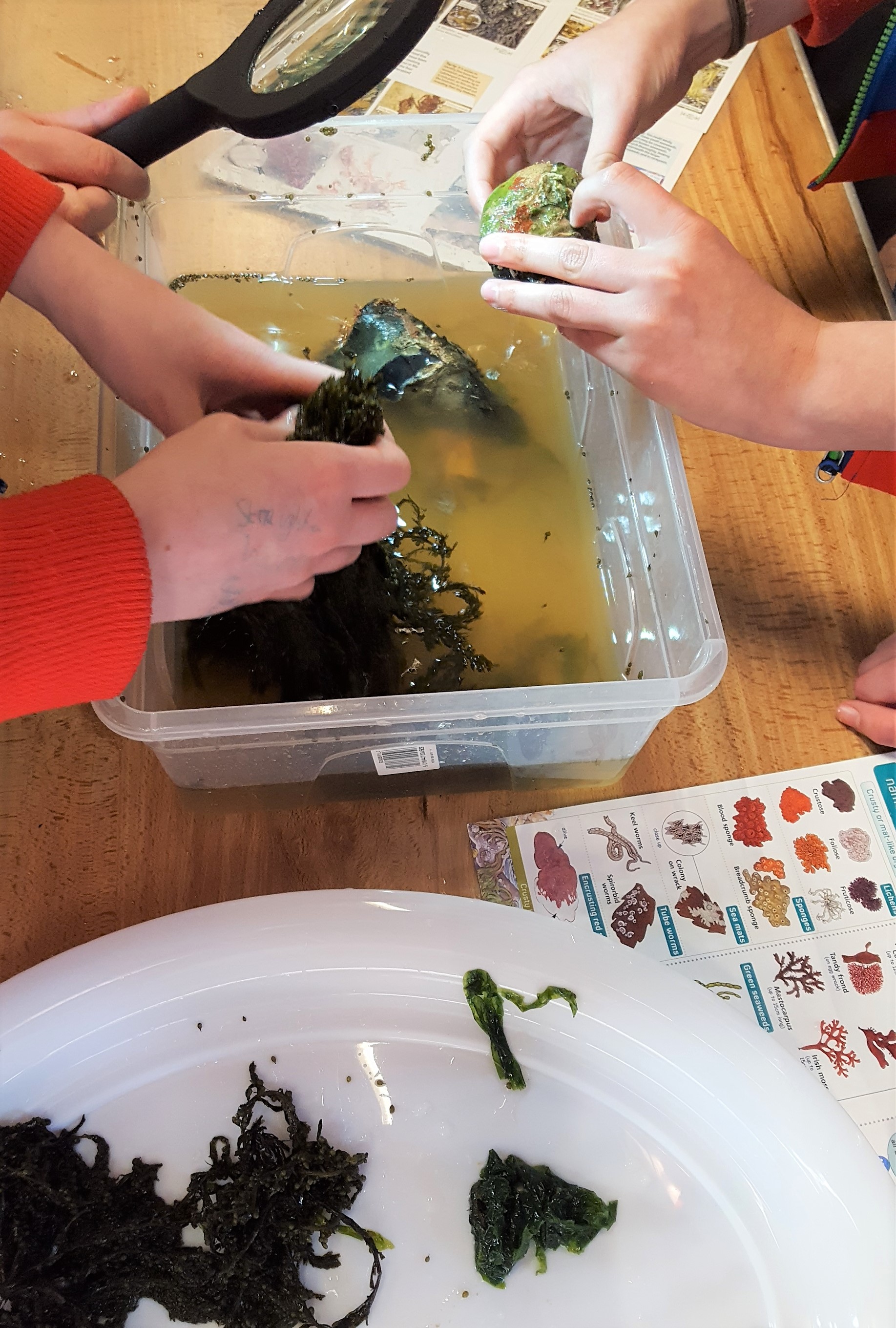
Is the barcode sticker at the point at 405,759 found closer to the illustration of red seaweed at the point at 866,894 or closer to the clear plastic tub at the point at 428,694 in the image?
the clear plastic tub at the point at 428,694

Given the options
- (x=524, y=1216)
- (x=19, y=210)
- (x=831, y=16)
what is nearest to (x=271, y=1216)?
(x=524, y=1216)

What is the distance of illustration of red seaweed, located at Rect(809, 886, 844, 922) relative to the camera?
0.86m

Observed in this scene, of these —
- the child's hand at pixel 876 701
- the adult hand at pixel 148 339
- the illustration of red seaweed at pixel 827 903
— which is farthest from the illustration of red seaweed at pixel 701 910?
the adult hand at pixel 148 339

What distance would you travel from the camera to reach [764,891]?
0.86 m

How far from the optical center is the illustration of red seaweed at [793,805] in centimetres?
89

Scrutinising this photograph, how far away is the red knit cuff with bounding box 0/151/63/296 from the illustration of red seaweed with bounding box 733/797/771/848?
0.85 meters

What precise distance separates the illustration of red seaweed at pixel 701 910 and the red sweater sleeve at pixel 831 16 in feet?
3.15

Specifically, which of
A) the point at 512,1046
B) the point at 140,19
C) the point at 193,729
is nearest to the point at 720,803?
the point at 512,1046

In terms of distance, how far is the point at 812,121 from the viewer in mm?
1204

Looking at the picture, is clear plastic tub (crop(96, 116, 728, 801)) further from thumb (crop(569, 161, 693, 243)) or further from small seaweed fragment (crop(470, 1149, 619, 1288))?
small seaweed fragment (crop(470, 1149, 619, 1288))

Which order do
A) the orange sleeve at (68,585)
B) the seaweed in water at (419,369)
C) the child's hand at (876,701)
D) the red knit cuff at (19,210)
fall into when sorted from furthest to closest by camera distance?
the seaweed in water at (419,369)
the child's hand at (876,701)
the red knit cuff at (19,210)
the orange sleeve at (68,585)

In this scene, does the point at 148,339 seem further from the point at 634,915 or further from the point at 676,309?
the point at 634,915

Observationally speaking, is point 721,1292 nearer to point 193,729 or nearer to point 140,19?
point 193,729

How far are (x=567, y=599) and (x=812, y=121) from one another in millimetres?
833
